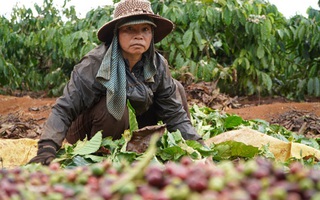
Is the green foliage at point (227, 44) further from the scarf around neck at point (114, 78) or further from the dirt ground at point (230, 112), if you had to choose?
the scarf around neck at point (114, 78)

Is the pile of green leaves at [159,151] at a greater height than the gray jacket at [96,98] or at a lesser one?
lesser

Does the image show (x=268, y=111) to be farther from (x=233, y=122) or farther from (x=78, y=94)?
(x=78, y=94)

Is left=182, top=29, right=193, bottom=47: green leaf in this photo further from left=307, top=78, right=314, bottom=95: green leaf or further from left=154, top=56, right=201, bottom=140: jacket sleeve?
left=154, top=56, right=201, bottom=140: jacket sleeve

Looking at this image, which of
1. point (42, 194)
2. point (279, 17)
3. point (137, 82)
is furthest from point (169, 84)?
point (279, 17)

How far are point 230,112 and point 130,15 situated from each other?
2583mm

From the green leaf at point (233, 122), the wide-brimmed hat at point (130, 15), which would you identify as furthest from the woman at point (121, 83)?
the green leaf at point (233, 122)

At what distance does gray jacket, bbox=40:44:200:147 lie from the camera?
2.44 m

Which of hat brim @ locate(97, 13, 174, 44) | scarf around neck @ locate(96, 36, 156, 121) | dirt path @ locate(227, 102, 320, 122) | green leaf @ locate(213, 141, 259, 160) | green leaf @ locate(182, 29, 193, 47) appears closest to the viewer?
green leaf @ locate(213, 141, 259, 160)

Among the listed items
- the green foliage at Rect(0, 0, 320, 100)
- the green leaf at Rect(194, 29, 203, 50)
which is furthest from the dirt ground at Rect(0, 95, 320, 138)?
the green leaf at Rect(194, 29, 203, 50)

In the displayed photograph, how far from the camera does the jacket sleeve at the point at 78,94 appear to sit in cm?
246

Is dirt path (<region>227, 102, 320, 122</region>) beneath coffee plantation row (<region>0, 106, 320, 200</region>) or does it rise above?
→ beneath

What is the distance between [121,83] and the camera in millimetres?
2572

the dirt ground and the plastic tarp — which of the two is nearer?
the plastic tarp

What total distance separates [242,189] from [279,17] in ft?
20.0
